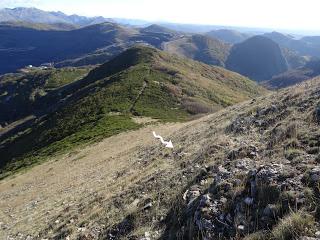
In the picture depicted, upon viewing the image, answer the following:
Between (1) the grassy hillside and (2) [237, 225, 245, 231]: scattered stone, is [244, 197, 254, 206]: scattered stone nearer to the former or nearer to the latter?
(2) [237, 225, 245, 231]: scattered stone

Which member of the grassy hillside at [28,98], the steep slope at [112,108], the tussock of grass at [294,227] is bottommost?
the grassy hillside at [28,98]

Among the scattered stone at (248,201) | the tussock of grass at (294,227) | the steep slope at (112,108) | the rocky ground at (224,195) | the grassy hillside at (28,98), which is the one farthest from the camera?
the grassy hillside at (28,98)

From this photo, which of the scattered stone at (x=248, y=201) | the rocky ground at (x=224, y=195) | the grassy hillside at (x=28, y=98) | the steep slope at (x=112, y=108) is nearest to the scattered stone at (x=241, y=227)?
the rocky ground at (x=224, y=195)

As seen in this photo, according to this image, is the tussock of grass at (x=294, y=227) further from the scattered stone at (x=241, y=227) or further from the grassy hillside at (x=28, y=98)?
the grassy hillside at (x=28, y=98)

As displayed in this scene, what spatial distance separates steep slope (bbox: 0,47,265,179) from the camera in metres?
65.4

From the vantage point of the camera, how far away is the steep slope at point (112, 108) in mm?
65375

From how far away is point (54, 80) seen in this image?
→ 19162 cm

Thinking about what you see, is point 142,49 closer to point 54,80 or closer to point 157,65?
point 157,65

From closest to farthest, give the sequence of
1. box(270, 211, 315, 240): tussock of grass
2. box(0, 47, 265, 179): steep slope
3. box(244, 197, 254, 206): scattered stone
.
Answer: box(270, 211, 315, 240): tussock of grass
box(244, 197, 254, 206): scattered stone
box(0, 47, 265, 179): steep slope

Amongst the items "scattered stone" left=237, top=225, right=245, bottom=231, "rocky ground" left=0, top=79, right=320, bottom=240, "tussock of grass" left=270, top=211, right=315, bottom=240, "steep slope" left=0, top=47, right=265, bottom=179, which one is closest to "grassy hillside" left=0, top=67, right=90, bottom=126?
"steep slope" left=0, top=47, right=265, bottom=179

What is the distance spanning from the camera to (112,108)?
85.2 m

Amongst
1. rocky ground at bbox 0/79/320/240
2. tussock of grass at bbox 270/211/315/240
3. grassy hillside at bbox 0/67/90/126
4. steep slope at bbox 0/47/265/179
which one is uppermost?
tussock of grass at bbox 270/211/315/240

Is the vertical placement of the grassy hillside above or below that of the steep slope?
below

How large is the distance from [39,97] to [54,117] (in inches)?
3070
